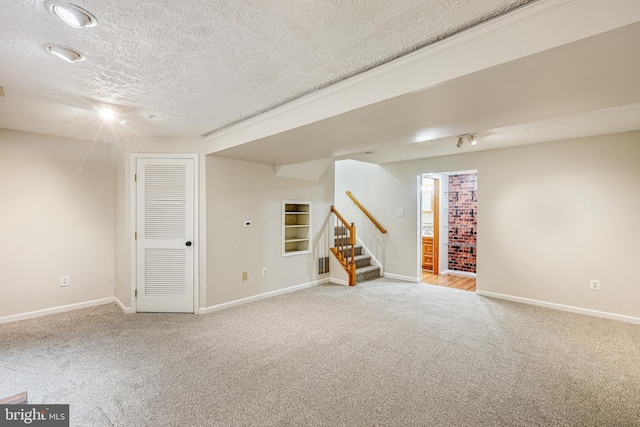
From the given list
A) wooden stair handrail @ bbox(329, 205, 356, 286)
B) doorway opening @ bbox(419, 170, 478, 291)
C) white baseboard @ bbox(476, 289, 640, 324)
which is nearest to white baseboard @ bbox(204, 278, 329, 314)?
wooden stair handrail @ bbox(329, 205, 356, 286)

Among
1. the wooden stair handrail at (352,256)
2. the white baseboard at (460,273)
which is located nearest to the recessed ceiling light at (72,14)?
the wooden stair handrail at (352,256)

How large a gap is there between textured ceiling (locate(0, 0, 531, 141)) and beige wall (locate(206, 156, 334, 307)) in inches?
55.6

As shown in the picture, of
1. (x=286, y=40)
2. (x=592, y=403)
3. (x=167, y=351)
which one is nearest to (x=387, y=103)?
(x=286, y=40)

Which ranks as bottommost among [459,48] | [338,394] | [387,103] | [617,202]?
[338,394]

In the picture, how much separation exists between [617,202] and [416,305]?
106 inches

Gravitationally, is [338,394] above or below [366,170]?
below

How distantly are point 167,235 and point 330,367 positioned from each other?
263 cm

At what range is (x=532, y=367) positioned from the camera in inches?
94.7

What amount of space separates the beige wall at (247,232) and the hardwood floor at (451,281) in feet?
7.59

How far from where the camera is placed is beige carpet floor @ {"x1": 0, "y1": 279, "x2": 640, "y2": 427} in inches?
74.4

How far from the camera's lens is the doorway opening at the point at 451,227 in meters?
6.05

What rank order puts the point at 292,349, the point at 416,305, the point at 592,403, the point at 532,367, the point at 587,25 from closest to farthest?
the point at 587,25, the point at 592,403, the point at 532,367, the point at 292,349, the point at 416,305

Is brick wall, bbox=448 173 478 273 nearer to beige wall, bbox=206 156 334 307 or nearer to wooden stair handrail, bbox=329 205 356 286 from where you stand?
→ wooden stair handrail, bbox=329 205 356 286

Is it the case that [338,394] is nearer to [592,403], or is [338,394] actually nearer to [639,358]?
[592,403]
